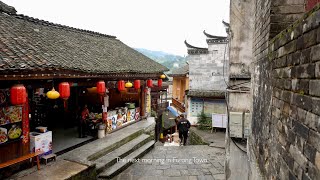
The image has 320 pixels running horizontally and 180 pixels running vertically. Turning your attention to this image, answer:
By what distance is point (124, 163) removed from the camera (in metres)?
9.45

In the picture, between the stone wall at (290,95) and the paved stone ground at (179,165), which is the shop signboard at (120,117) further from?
the stone wall at (290,95)

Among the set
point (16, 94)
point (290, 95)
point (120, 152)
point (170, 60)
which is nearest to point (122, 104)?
point (120, 152)

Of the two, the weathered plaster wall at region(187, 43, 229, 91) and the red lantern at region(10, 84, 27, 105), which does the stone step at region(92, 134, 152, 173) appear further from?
the weathered plaster wall at region(187, 43, 229, 91)

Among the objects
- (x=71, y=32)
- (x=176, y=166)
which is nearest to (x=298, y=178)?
(x=176, y=166)

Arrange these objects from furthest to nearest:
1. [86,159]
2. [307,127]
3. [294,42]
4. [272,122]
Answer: [86,159] < [272,122] < [294,42] < [307,127]

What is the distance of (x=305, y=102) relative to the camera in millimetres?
2119

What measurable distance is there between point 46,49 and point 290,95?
7.85 m

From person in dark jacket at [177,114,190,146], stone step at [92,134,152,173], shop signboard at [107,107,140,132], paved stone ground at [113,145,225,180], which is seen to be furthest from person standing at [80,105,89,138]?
person in dark jacket at [177,114,190,146]

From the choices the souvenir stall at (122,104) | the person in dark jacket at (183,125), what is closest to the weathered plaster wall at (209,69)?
the souvenir stall at (122,104)

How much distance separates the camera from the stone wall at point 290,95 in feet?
6.41

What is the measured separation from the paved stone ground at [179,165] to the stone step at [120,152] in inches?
22.7

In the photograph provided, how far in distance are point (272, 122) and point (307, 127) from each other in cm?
126

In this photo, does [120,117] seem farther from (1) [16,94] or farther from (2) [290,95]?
(2) [290,95]

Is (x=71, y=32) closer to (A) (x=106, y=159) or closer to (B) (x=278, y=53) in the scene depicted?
(A) (x=106, y=159)
